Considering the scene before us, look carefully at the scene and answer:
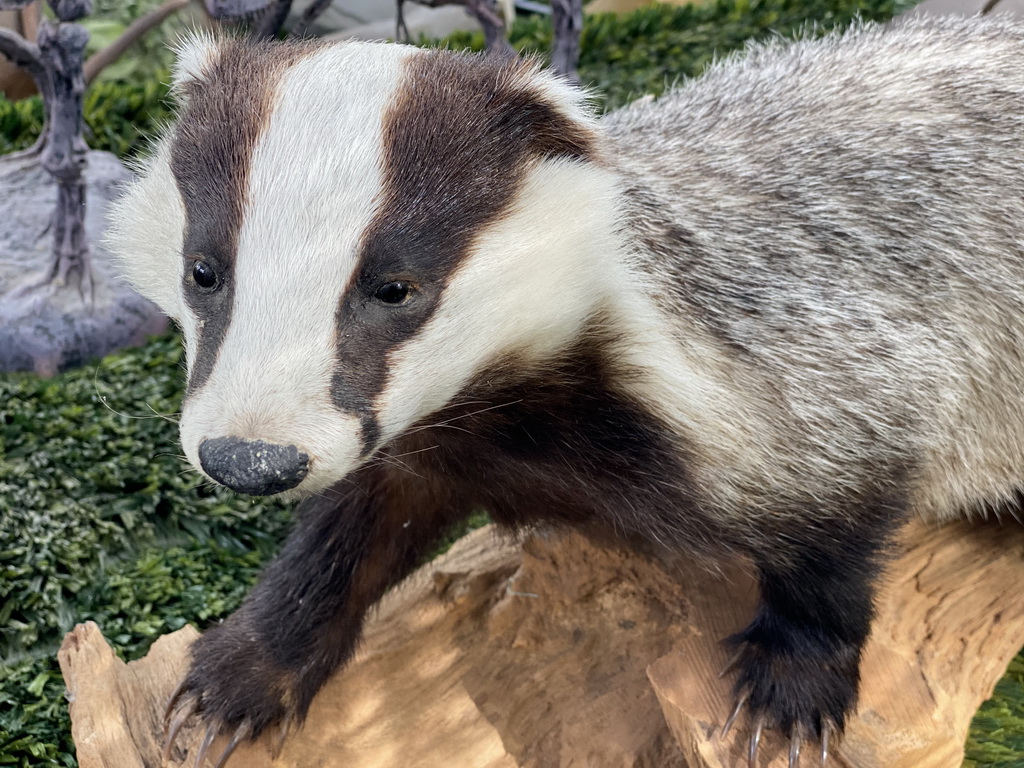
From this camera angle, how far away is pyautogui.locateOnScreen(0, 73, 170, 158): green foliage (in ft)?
12.3

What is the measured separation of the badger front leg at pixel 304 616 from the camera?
1683 millimetres

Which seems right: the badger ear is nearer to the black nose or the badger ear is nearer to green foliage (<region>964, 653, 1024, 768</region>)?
the black nose

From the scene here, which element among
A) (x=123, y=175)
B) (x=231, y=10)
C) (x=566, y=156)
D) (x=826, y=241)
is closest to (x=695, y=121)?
(x=826, y=241)

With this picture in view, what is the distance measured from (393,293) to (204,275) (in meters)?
0.21

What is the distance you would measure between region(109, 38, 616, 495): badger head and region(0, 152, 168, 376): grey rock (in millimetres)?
1911

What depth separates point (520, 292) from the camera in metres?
1.24

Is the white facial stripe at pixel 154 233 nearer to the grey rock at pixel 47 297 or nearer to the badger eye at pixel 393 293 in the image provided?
the badger eye at pixel 393 293

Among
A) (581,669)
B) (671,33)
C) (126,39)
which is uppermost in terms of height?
(671,33)

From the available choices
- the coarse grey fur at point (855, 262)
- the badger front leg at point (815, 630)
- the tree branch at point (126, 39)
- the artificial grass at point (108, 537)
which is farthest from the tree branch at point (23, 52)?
the badger front leg at point (815, 630)

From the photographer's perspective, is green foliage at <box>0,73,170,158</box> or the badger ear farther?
green foliage at <box>0,73,170,158</box>

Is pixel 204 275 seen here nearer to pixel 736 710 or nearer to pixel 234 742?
pixel 234 742

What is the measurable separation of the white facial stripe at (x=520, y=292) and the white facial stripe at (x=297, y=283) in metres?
0.09

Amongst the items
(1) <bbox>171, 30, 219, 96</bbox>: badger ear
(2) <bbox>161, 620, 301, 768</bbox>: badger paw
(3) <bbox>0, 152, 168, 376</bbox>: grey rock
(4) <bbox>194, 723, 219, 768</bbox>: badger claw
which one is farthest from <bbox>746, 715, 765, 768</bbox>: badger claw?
(3) <bbox>0, 152, 168, 376</bbox>: grey rock

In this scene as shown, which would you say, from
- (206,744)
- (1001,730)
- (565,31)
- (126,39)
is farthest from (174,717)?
(126,39)
